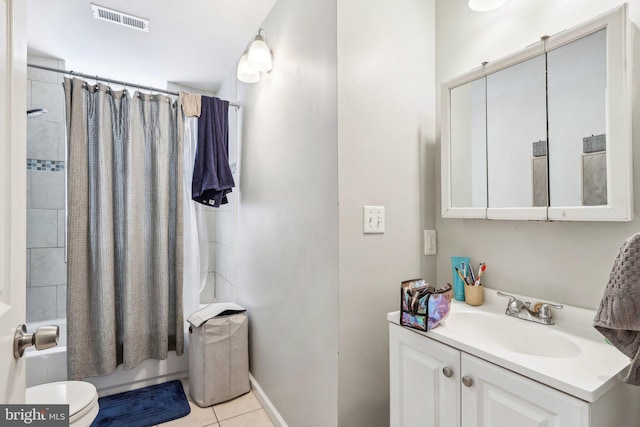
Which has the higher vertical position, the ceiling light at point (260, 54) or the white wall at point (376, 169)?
the ceiling light at point (260, 54)

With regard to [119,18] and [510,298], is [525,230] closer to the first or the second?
[510,298]

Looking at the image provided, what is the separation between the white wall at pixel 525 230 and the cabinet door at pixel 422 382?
497 mm

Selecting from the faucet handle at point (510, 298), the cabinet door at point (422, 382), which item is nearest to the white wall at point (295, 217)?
the cabinet door at point (422, 382)

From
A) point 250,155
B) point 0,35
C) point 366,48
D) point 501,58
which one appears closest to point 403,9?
point 366,48

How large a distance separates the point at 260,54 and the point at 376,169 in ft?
3.23

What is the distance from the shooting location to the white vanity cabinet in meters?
0.73

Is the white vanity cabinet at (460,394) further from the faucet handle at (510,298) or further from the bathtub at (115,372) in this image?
the bathtub at (115,372)

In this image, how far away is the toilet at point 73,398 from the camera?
134 cm

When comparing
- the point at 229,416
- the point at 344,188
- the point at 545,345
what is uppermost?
the point at 344,188

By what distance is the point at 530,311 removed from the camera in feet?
3.77

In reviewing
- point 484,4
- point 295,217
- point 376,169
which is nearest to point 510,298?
point 376,169

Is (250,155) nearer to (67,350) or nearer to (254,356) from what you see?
(254,356)

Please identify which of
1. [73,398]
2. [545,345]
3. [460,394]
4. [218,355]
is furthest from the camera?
[218,355]

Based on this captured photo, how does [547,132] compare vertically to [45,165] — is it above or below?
below
